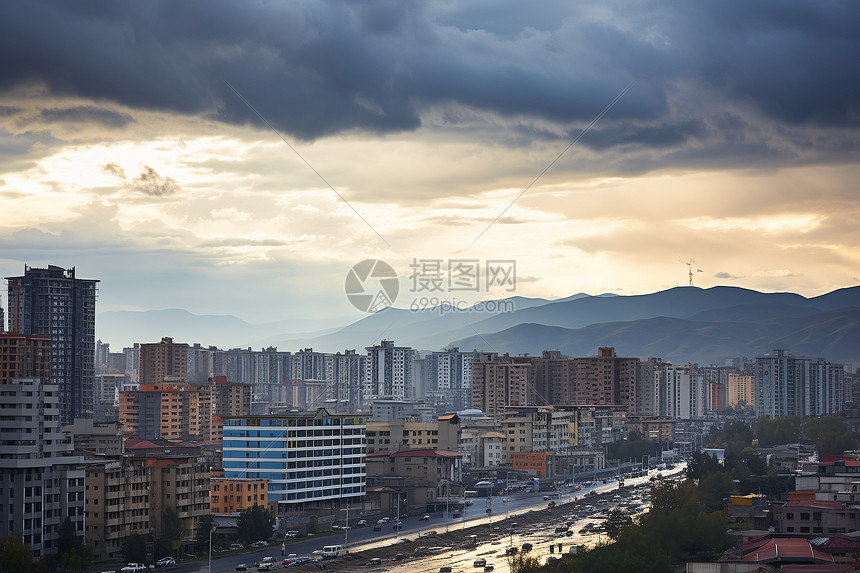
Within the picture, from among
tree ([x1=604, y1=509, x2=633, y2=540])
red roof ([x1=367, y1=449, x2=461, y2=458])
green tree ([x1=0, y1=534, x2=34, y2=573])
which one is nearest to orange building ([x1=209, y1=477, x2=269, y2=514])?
red roof ([x1=367, y1=449, x2=461, y2=458])

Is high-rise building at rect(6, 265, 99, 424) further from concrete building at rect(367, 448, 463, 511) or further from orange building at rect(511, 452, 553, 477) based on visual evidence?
concrete building at rect(367, 448, 463, 511)

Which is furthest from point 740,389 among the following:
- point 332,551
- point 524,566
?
point 524,566

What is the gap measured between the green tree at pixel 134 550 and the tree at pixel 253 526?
5198 millimetres

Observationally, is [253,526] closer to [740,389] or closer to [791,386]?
[791,386]

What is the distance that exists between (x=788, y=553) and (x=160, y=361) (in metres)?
89.5

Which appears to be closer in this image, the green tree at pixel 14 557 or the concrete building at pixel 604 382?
the green tree at pixel 14 557

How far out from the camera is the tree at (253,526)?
42531 mm

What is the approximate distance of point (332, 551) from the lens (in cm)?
3981

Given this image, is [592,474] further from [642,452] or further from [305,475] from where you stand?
[305,475]

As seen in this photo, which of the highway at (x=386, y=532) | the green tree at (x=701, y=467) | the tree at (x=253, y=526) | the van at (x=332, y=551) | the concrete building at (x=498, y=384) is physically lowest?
the highway at (x=386, y=532)

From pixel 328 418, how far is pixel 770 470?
21761mm

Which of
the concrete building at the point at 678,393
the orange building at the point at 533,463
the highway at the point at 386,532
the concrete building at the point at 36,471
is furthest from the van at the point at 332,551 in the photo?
the concrete building at the point at 678,393

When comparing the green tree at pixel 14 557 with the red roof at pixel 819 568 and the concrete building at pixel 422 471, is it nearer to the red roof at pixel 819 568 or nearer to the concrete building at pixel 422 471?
the red roof at pixel 819 568

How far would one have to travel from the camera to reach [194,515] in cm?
4219
